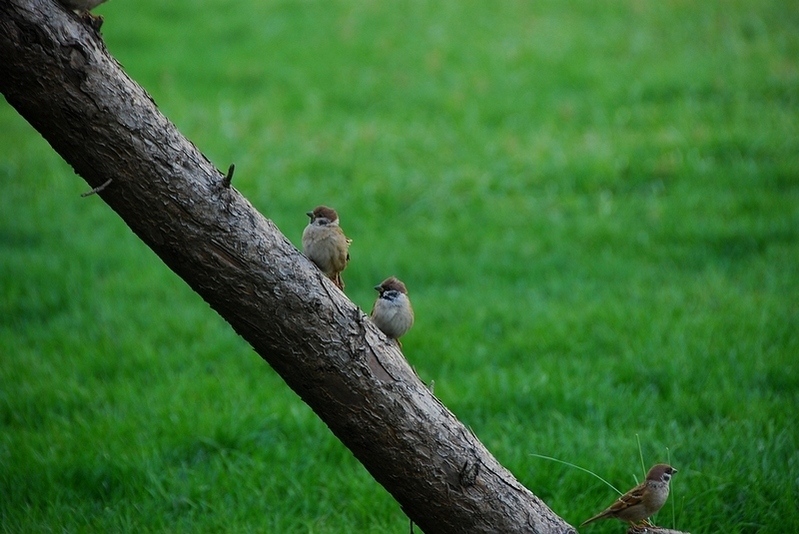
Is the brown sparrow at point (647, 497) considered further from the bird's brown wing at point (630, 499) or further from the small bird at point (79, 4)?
the small bird at point (79, 4)

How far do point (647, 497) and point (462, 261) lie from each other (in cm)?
443

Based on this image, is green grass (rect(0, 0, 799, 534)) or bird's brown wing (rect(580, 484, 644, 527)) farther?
green grass (rect(0, 0, 799, 534))

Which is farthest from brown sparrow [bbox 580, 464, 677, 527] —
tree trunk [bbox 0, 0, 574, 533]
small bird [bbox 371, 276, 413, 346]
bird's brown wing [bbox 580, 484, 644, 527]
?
small bird [bbox 371, 276, 413, 346]

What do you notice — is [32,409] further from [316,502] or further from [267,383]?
[316,502]

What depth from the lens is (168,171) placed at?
12.3ft

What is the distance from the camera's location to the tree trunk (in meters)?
3.63

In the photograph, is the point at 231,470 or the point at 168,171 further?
the point at 231,470

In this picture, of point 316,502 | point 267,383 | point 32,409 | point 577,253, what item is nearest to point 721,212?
point 577,253

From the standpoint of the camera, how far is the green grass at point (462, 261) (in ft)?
17.7

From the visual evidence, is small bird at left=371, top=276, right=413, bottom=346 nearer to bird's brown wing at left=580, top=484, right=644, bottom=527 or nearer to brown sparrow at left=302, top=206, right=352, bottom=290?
brown sparrow at left=302, top=206, right=352, bottom=290

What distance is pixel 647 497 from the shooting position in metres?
4.36

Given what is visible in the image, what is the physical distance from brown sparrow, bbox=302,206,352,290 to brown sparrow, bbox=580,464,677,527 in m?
1.86

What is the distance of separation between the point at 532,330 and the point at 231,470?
9.33ft

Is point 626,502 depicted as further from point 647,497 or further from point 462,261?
point 462,261
